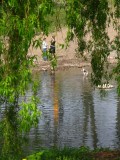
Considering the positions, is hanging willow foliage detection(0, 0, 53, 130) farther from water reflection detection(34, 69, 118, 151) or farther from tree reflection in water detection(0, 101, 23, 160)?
water reflection detection(34, 69, 118, 151)

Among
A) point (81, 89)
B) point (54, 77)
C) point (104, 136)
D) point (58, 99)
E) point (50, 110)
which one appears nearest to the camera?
point (104, 136)

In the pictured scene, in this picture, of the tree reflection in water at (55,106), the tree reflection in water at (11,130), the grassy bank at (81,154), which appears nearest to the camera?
the tree reflection in water at (11,130)

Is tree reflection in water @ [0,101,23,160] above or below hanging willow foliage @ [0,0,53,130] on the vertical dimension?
below

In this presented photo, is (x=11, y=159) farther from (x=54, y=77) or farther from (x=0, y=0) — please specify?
(x=54, y=77)

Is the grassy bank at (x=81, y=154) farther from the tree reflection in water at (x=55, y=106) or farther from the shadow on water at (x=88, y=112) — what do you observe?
the tree reflection in water at (x=55, y=106)

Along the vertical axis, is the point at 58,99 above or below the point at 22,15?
below

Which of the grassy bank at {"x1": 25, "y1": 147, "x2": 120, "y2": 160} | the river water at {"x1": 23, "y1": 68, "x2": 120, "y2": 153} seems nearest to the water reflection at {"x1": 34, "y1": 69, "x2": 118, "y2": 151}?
the river water at {"x1": 23, "y1": 68, "x2": 120, "y2": 153}

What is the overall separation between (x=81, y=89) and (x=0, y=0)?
1708 cm

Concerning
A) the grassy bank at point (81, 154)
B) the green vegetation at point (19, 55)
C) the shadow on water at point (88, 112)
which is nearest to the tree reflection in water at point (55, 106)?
the shadow on water at point (88, 112)

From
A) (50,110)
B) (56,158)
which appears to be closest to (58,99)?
(50,110)

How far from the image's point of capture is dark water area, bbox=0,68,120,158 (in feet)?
43.8

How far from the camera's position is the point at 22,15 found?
6359 mm

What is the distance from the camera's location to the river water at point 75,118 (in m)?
13.4

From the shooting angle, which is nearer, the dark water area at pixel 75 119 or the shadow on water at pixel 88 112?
the dark water area at pixel 75 119
